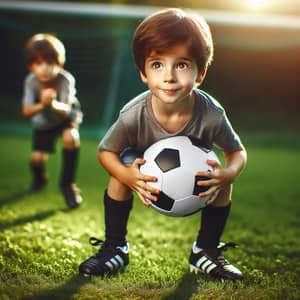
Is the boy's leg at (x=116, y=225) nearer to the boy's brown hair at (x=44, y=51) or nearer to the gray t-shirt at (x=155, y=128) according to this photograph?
the gray t-shirt at (x=155, y=128)

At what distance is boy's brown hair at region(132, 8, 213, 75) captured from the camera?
2.09 metres

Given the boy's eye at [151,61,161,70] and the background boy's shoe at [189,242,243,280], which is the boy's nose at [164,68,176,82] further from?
the background boy's shoe at [189,242,243,280]

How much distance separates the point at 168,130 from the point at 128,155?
22 centimetres

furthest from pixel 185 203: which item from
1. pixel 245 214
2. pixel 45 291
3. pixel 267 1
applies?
pixel 267 1

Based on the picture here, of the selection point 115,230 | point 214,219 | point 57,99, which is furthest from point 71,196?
point 214,219

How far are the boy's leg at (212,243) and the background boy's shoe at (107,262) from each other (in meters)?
0.31

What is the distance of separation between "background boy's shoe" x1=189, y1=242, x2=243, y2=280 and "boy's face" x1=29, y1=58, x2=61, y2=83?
6.41 feet

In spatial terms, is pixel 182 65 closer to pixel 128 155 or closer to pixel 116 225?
pixel 128 155

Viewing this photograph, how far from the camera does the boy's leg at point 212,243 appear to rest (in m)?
2.36

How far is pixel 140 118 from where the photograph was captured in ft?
7.59

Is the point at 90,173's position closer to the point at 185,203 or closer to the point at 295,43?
the point at 185,203

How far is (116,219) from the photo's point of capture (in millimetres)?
2424

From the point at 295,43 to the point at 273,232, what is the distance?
676 centimetres

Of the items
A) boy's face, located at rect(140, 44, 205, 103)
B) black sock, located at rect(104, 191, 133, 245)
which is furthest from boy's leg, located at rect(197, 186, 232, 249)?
boy's face, located at rect(140, 44, 205, 103)
